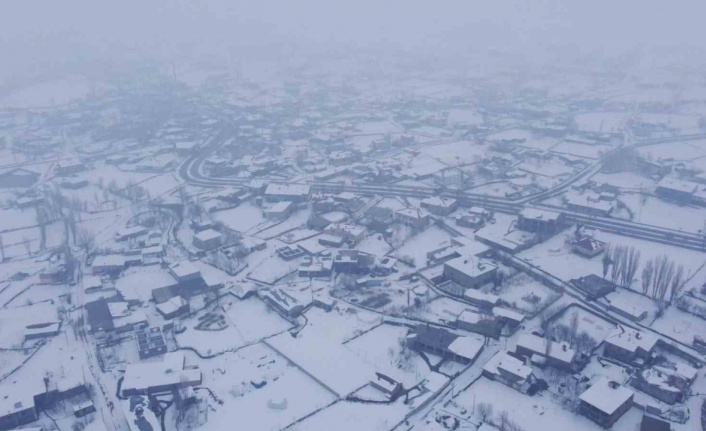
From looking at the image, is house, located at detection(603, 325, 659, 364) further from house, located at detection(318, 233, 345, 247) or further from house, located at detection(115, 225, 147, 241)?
house, located at detection(115, 225, 147, 241)

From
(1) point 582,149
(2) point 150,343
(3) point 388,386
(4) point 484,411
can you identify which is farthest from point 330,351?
(1) point 582,149

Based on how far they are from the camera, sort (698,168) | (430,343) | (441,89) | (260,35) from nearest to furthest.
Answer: (430,343), (698,168), (441,89), (260,35)

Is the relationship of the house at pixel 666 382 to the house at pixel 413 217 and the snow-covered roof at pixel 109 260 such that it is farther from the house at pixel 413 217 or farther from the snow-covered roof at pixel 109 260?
the snow-covered roof at pixel 109 260

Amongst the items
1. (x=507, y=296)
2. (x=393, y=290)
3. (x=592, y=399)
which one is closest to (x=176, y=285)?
(x=393, y=290)

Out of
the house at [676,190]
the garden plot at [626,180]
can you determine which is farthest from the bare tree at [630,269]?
the garden plot at [626,180]

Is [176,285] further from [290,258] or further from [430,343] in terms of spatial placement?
[430,343]
